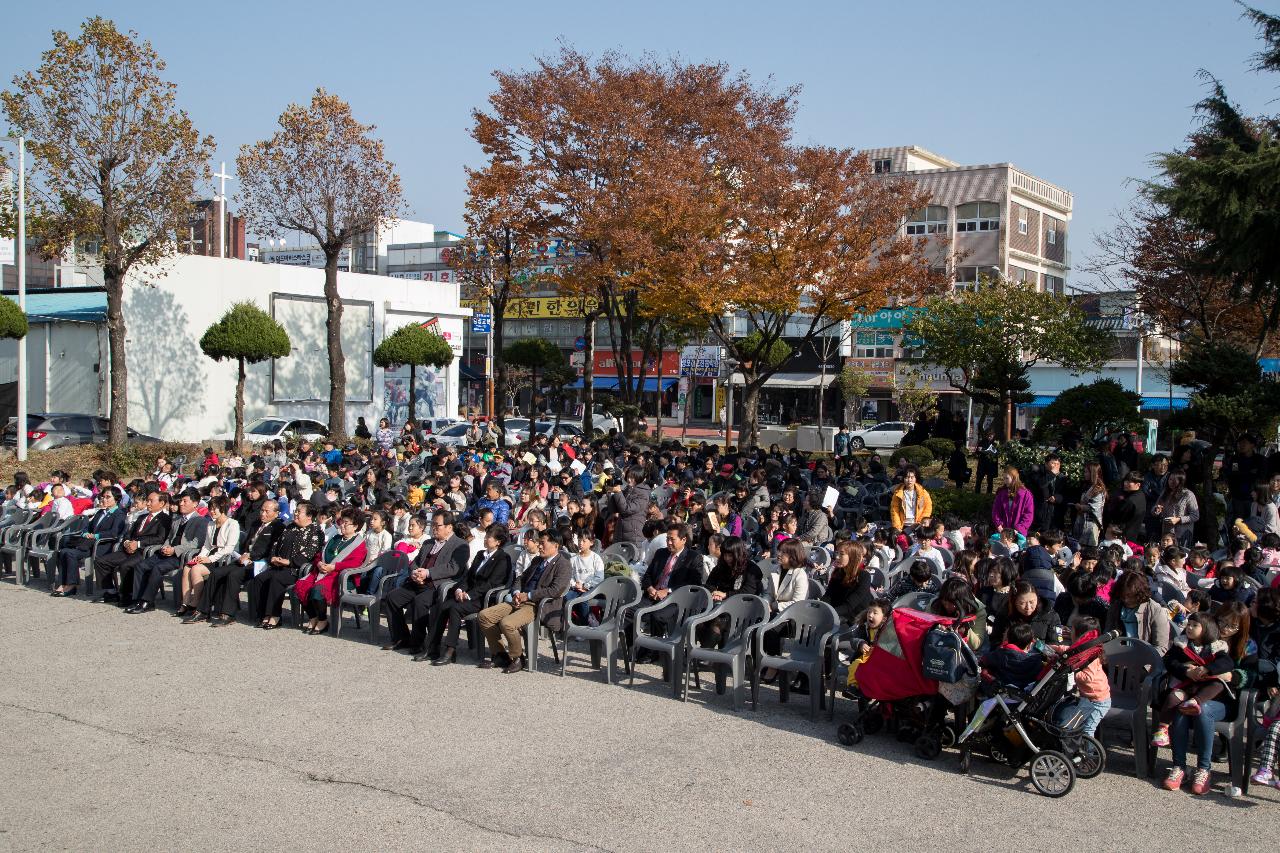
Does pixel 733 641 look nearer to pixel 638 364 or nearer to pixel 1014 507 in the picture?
pixel 1014 507

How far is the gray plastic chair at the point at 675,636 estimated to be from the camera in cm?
854

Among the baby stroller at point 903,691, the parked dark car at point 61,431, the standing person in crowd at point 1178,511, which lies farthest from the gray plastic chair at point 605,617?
the parked dark car at point 61,431

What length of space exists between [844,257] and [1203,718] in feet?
52.1

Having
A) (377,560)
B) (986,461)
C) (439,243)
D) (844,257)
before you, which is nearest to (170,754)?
(377,560)

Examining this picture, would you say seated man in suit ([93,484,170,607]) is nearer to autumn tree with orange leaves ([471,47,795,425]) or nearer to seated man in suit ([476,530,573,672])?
seated man in suit ([476,530,573,672])

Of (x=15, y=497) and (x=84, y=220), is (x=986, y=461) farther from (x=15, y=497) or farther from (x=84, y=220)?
(x=84, y=220)

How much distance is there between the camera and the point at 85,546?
12.6 m

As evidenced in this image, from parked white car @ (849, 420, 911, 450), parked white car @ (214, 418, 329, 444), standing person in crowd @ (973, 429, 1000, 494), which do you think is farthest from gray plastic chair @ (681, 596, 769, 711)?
parked white car @ (849, 420, 911, 450)

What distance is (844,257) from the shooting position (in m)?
21.5

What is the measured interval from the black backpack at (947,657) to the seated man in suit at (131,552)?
8816mm

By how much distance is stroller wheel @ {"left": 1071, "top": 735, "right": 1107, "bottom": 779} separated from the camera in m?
6.51

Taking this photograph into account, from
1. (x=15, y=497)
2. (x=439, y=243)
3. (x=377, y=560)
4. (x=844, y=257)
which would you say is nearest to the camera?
(x=377, y=560)

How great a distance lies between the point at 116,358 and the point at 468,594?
17348 mm

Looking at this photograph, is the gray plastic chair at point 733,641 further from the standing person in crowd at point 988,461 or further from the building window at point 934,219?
the building window at point 934,219
